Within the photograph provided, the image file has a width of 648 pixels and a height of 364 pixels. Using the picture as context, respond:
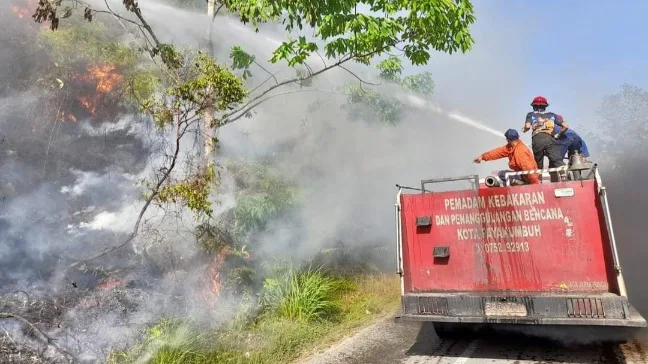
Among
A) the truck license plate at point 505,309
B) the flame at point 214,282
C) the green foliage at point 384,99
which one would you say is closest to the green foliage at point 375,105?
the green foliage at point 384,99

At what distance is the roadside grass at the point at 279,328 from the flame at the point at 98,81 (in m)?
6.55

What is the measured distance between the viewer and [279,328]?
5945mm

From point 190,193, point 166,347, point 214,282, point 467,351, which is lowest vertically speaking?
point 467,351

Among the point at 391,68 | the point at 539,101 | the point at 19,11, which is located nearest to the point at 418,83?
the point at 391,68

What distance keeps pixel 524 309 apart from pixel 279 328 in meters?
3.18

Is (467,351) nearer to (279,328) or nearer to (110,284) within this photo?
(279,328)

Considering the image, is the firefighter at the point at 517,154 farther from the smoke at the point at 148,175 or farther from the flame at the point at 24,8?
the flame at the point at 24,8

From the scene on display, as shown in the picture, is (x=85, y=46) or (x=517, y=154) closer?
(x=517, y=154)

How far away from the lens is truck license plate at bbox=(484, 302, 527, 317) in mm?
4363

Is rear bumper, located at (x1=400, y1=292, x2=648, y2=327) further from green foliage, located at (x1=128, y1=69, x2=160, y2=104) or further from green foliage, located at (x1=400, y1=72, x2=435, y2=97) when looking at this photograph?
green foliage, located at (x1=128, y1=69, x2=160, y2=104)

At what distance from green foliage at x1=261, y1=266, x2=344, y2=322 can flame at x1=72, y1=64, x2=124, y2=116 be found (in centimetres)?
653

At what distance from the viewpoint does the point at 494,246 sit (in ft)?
15.8

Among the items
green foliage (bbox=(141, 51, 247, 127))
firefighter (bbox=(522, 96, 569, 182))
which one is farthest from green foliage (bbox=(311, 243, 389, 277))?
firefighter (bbox=(522, 96, 569, 182))

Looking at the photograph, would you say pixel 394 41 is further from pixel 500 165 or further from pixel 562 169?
pixel 500 165
